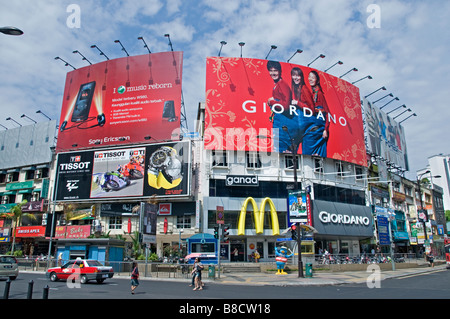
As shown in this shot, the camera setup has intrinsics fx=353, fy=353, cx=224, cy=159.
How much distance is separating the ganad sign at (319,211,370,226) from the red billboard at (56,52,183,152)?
773 inches

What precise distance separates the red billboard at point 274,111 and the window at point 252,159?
5.35ft

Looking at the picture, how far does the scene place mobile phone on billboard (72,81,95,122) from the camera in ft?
153

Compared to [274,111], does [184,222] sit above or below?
below

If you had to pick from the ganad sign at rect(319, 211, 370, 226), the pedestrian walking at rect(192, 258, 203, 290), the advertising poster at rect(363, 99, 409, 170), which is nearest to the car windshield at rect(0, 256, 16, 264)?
the pedestrian walking at rect(192, 258, 203, 290)

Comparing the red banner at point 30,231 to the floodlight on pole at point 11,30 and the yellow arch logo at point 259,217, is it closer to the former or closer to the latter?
the yellow arch logo at point 259,217

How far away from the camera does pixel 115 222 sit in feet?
140

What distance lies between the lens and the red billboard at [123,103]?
140ft

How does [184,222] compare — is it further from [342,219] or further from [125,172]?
[342,219]

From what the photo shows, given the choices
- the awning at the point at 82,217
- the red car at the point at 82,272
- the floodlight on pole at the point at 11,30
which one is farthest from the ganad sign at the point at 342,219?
the floodlight on pole at the point at 11,30

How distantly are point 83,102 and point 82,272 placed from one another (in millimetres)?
32103

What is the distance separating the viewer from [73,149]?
151 feet

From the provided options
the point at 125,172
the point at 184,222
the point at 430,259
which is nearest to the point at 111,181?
the point at 125,172
